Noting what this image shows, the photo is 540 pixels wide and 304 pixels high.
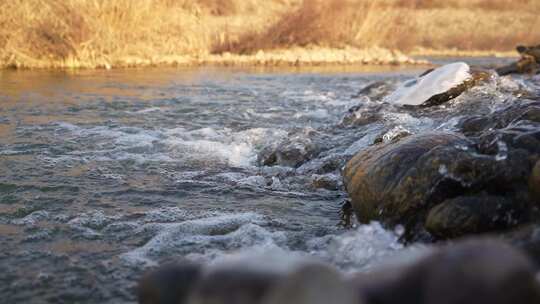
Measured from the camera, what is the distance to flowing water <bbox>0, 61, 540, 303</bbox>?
3959 millimetres

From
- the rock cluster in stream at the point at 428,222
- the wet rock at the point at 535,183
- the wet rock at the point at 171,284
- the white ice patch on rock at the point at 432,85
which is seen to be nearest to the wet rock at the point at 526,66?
the white ice patch on rock at the point at 432,85

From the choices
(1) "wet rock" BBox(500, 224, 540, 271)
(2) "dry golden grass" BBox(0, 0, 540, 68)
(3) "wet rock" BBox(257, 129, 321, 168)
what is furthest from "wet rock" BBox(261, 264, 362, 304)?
(2) "dry golden grass" BBox(0, 0, 540, 68)

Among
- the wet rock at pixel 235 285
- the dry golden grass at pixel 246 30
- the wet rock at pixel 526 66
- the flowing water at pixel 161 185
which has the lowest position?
the flowing water at pixel 161 185

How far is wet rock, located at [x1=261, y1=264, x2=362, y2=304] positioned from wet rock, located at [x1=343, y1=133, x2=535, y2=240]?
2.18 meters

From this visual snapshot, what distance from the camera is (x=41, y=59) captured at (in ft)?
66.4

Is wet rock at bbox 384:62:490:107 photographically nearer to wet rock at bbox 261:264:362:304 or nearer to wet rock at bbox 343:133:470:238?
wet rock at bbox 343:133:470:238

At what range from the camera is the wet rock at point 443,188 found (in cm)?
382

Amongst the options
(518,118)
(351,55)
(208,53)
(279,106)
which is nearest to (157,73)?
(208,53)

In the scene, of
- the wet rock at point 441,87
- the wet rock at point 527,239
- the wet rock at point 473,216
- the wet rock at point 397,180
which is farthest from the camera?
the wet rock at point 441,87

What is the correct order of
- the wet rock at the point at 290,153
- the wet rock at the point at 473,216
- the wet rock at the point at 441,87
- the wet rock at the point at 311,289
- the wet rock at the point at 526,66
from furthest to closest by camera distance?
1. the wet rock at the point at 526,66
2. the wet rock at the point at 441,87
3. the wet rock at the point at 290,153
4. the wet rock at the point at 473,216
5. the wet rock at the point at 311,289

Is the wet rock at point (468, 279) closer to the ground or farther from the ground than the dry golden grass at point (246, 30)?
closer to the ground

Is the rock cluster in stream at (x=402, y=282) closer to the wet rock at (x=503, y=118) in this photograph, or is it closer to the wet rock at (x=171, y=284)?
the wet rock at (x=171, y=284)

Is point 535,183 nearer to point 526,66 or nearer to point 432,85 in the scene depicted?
point 432,85

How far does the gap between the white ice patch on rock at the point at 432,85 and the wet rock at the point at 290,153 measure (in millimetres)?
3116
